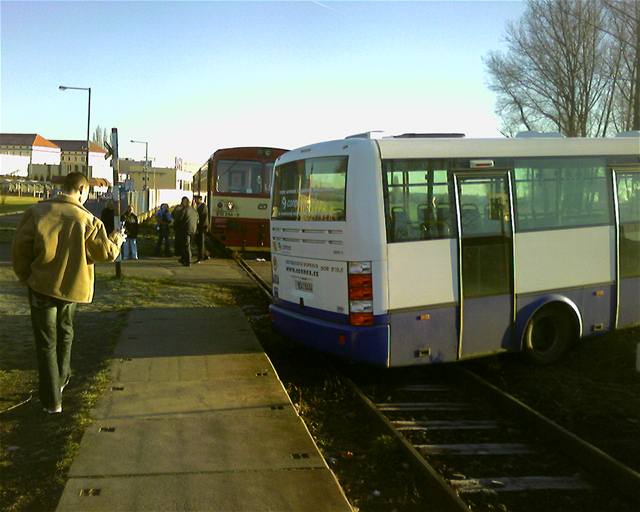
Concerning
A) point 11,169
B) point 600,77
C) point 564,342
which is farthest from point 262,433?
point 11,169

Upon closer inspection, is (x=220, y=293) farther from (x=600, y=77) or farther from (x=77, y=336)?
(x=600, y=77)

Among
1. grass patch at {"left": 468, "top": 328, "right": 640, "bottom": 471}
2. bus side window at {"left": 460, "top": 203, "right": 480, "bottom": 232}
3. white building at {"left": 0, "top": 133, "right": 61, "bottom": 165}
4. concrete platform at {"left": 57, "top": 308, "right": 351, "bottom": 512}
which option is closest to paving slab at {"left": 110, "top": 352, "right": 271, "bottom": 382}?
concrete platform at {"left": 57, "top": 308, "right": 351, "bottom": 512}

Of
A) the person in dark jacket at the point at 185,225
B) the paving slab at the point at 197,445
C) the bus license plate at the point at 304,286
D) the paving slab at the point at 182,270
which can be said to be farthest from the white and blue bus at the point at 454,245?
the person in dark jacket at the point at 185,225

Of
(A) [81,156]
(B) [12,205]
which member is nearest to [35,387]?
(B) [12,205]

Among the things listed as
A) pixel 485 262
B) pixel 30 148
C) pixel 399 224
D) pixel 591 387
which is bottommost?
pixel 591 387

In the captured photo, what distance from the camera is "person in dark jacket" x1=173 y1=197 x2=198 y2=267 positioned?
61.6ft

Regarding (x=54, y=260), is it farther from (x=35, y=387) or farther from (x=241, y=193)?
(x=241, y=193)

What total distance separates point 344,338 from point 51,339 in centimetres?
293

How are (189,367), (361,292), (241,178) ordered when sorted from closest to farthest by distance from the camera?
(361,292) → (189,367) → (241,178)

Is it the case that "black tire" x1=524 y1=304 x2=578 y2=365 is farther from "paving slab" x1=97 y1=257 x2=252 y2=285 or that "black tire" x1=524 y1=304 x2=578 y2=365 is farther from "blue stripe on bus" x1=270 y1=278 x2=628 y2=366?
"paving slab" x1=97 y1=257 x2=252 y2=285

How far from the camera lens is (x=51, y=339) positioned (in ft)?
18.9

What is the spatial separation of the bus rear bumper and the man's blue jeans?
272cm

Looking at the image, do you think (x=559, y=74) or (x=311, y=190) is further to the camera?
(x=559, y=74)

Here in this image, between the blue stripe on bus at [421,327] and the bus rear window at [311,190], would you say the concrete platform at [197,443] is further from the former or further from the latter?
the bus rear window at [311,190]
